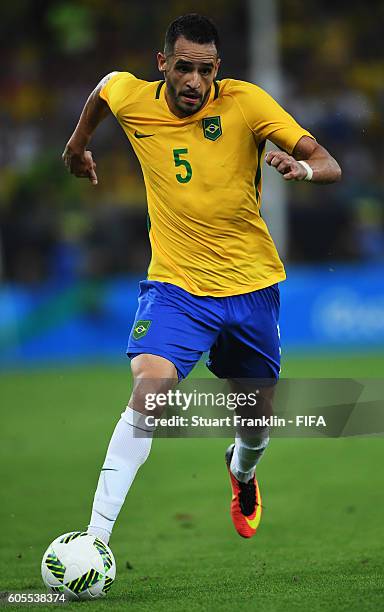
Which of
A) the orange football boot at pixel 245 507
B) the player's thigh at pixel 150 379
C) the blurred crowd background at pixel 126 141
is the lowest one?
the blurred crowd background at pixel 126 141

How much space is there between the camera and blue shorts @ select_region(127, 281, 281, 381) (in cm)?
498

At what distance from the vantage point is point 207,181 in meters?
5.12

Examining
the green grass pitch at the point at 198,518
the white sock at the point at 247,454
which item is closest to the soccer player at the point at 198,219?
the white sock at the point at 247,454

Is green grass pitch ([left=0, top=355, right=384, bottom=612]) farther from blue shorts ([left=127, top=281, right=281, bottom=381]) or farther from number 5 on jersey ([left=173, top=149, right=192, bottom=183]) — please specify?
number 5 on jersey ([left=173, top=149, right=192, bottom=183])

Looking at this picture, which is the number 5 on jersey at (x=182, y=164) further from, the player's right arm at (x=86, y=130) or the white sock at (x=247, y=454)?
the white sock at (x=247, y=454)

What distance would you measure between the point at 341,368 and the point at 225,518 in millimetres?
6882

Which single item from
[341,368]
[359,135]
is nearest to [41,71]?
[359,135]

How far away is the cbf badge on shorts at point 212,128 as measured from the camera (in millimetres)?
5098

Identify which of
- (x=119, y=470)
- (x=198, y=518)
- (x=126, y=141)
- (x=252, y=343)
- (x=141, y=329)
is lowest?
(x=126, y=141)

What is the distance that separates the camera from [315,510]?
6938mm

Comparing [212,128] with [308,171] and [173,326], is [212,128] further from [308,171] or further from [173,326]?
[173,326]

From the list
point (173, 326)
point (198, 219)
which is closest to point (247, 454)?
point (173, 326)

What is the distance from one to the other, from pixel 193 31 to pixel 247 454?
2.25 metres

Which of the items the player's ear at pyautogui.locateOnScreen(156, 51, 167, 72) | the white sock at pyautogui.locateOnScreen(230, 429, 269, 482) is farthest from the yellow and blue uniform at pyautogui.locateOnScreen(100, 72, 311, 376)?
the white sock at pyautogui.locateOnScreen(230, 429, 269, 482)
